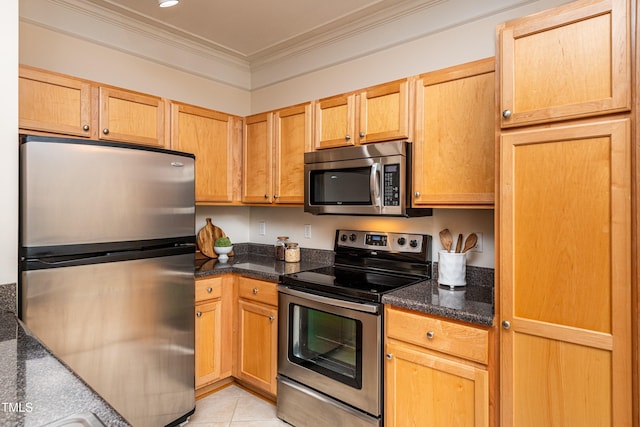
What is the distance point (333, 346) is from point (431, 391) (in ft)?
1.95

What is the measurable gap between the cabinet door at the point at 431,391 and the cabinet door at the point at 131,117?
199 centimetres

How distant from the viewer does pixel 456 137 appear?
1.92m

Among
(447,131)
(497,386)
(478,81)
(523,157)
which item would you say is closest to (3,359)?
(497,386)

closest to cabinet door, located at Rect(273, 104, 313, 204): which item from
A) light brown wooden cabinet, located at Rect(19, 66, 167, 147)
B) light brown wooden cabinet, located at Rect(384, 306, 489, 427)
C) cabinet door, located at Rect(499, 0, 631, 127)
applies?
light brown wooden cabinet, located at Rect(19, 66, 167, 147)

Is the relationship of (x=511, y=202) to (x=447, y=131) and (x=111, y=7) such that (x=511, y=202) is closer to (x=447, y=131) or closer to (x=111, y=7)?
(x=447, y=131)

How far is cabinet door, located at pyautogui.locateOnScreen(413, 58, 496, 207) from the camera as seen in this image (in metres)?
1.82

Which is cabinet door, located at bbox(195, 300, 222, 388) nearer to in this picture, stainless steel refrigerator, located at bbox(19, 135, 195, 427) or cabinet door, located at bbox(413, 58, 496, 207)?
stainless steel refrigerator, located at bbox(19, 135, 195, 427)

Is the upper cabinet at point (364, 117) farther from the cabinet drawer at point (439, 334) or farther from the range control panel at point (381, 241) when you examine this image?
the cabinet drawer at point (439, 334)

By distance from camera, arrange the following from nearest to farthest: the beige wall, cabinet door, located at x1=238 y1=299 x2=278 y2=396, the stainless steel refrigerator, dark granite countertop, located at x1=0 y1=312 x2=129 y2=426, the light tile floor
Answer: dark granite countertop, located at x1=0 y1=312 x2=129 y2=426 → the beige wall → the stainless steel refrigerator → the light tile floor → cabinet door, located at x1=238 y1=299 x2=278 y2=396

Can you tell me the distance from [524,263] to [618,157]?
478 mm

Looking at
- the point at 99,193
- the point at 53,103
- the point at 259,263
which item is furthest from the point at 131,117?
the point at 259,263

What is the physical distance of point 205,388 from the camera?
264 centimetres

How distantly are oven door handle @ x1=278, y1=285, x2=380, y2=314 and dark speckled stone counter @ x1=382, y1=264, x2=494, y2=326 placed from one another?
7cm

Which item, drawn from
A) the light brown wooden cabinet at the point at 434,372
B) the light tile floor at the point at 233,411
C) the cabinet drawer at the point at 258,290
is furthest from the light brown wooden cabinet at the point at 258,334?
the light brown wooden cabinet at the point at 434,372
